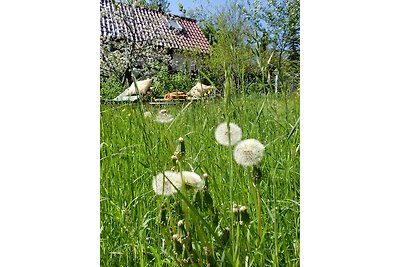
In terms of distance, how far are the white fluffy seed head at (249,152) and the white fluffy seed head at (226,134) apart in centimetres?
2

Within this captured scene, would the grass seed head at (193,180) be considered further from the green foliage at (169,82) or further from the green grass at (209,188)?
the green foliage at (169,82)

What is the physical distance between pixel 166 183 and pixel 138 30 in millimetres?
429

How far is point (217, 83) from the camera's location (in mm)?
1289

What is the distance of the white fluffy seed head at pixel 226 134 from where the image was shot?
1.26 meters

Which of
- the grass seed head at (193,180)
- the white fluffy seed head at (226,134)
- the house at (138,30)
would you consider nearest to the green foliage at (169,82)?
the house at (138,30)

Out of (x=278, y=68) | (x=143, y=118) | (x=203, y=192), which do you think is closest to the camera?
(x=203, y=192)

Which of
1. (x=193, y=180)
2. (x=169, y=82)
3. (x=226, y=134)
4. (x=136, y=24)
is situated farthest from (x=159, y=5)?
(x=193, y=180)

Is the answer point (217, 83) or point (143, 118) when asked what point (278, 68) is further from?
point (143, 118)

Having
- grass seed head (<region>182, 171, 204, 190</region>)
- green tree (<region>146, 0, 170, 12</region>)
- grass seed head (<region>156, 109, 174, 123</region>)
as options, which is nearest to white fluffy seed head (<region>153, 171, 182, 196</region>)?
grass seed head (<region>182, 171, 204, 190</region>)

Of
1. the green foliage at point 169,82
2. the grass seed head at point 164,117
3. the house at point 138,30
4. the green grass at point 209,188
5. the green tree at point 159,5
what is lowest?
the green grass at point 209,188

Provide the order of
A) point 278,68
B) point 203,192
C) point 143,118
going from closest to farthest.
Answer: point 203,192 < point 278,68 < point 143,118
